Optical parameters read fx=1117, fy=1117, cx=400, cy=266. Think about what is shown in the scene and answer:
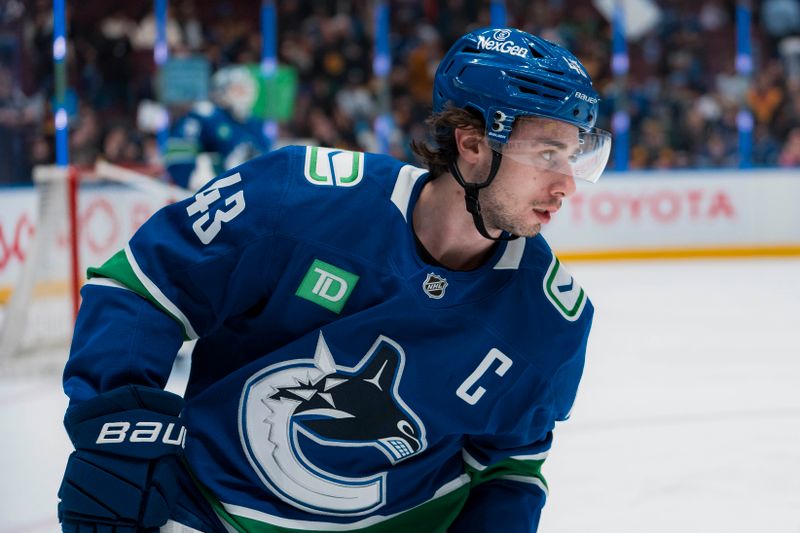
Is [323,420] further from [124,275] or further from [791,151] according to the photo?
[791,151]

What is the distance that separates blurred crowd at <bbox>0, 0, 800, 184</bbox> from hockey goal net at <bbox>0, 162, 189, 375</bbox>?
3.03 meters

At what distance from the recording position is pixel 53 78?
7.36m

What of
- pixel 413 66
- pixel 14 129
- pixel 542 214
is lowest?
pixel 542 214

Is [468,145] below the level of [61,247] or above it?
below

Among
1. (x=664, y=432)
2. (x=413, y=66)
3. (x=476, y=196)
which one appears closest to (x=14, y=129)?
(x=413, y=66)

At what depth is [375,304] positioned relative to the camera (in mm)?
1479

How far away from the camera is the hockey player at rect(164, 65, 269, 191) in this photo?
203 inches

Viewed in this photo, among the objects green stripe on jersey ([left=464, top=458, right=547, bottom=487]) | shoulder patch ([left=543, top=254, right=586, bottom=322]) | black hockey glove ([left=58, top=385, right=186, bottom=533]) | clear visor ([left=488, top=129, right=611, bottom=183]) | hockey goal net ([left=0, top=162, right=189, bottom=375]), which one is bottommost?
green stripe on jersey ([left=464, top=458, right=547, bottom=487])

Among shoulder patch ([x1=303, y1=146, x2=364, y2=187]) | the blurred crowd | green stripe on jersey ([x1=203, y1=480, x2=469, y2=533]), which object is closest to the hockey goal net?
the blurred crowd

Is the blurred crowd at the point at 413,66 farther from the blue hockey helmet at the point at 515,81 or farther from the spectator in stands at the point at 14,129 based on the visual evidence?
the blue hockey helmet at the point at 515,81

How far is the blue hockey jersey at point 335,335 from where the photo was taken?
1.42 m

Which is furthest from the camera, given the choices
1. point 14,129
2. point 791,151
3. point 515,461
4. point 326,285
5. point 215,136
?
point 791,151

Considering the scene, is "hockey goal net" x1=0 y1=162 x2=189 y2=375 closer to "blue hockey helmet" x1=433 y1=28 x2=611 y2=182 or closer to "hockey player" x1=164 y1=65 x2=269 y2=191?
Answer: "hockey player" x1=164 y1=65 x2=269 y2=191

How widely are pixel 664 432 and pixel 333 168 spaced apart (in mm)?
2235
